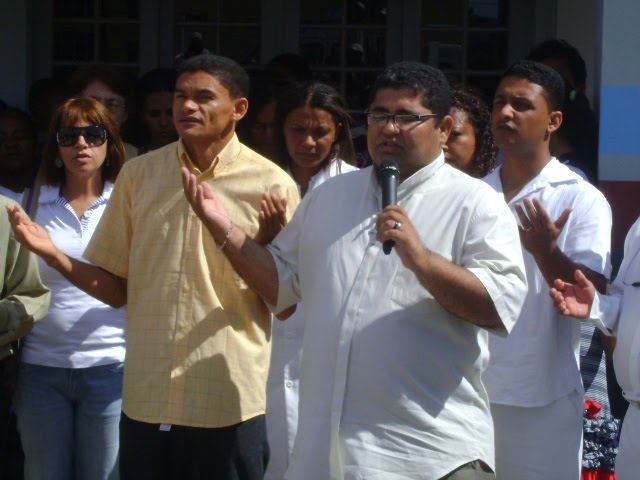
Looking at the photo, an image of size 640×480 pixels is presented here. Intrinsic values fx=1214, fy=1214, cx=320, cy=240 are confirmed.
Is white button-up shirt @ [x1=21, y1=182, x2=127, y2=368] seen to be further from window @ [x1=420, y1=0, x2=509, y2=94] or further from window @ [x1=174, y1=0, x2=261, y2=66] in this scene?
window @ [x1=420, y1=0, x2=509, y2=94]

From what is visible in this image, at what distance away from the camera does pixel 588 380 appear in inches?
194

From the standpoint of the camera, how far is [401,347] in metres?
3.41

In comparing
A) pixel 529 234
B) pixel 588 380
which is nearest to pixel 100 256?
pixel 529 234

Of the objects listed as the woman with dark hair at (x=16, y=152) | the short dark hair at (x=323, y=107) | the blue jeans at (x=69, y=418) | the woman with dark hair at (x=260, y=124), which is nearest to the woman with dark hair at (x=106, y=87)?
the woman with dark hair at (x=16, y=152)

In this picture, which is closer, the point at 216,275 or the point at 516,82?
the point at 216,275

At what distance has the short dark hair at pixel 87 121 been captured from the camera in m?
5.00

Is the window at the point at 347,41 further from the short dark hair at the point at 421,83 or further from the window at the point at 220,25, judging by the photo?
the short dark hair at the point at 421,83

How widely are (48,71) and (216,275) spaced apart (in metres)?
4.30

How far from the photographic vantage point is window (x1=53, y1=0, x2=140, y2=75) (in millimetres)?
7984

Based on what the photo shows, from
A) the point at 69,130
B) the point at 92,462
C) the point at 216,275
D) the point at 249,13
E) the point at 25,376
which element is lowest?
the point at 92,462

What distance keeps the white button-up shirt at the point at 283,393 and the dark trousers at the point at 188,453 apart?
657mm

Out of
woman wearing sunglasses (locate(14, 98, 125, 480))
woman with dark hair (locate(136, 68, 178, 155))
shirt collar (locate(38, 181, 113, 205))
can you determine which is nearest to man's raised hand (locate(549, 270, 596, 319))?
woman wearing sunglasses (locate(14, 98, 125, 480))

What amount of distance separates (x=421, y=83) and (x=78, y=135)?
1835 mm

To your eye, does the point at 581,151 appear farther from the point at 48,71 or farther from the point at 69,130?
the point at 48,71
